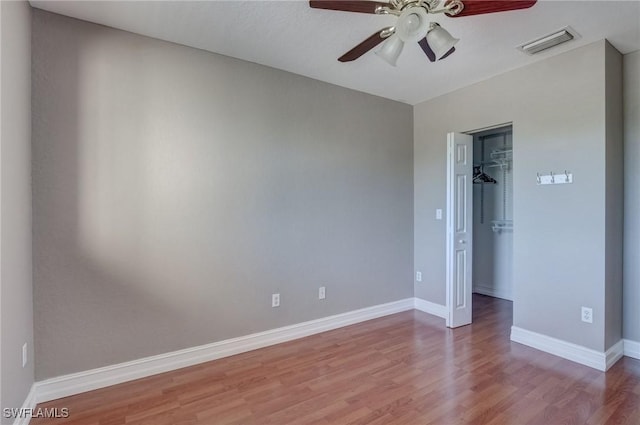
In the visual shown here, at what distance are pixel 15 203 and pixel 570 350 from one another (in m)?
4.11

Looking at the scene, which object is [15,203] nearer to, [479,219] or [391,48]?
[391,48]

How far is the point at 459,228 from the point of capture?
3482 mm

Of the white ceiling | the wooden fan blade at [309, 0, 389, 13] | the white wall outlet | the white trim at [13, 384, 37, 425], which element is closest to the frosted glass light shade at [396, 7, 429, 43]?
the wooden fan blade at [309, 0, 389, 13]

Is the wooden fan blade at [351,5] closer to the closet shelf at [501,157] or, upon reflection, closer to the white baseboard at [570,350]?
the white baseboard at [570,350]

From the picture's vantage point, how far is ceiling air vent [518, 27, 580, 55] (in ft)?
7.90

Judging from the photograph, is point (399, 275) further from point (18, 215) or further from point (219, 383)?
point (18, 215)

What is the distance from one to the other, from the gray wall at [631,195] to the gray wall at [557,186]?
47 centimetres

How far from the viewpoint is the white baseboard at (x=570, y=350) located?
100.0 inches

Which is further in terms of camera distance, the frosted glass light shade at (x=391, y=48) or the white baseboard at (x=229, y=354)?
the white baseboard at (x=229, y=354)

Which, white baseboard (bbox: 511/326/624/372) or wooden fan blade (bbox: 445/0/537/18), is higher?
wooden fan blade (bbox: 445/0/537/18)

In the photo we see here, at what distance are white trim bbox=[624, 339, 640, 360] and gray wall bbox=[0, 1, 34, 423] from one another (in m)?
4.36

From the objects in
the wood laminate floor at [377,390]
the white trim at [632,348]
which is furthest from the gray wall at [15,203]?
the white trim at [632,348]

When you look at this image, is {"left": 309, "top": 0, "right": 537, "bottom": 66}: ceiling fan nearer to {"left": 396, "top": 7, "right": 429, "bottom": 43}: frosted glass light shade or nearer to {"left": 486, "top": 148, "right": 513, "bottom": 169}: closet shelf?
{"left": 396, "top": 7, "right": 429, "bottom": 43}: frosted glass light shade

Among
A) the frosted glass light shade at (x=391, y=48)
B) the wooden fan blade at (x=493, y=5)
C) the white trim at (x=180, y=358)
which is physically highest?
the wooden fan blade at (x=493, y=5)
